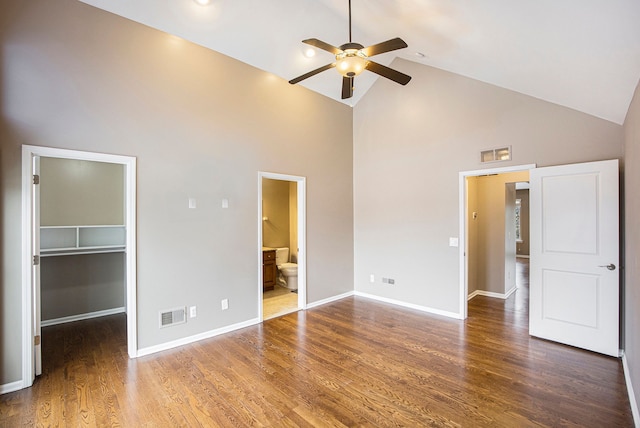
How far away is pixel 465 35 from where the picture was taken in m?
2.97

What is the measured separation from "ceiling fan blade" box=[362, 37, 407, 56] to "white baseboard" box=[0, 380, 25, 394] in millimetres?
4190

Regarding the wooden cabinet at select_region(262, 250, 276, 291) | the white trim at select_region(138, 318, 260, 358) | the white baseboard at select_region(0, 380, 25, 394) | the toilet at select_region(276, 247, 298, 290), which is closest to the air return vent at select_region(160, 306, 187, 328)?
the white trim at select_region(138, 318, 260, 358)

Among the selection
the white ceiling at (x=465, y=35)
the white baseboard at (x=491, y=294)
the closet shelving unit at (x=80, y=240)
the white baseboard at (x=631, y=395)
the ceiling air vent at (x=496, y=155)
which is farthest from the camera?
the white baseboard at (x=491, y=294)

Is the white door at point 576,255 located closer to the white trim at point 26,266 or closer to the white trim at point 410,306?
the white trim at point 410,306

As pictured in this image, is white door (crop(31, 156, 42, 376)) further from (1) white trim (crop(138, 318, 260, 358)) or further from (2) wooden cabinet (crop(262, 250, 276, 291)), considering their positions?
(2) wooden cabinet (crop(262, 250, 276, 291))

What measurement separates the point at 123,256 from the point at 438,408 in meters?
4.86

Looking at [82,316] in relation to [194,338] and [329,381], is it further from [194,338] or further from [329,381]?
[329,381]

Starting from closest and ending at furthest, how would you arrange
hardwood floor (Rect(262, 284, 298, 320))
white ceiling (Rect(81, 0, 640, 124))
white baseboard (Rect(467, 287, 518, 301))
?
white ceiling (Rect(81, 0, 640, 124)) → hardwood floor (Rect(262, 284, 298, 320)) → white baseboard (Rect(467, 287, 518, 301))

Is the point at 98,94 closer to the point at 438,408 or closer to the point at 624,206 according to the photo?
the point at 438,408

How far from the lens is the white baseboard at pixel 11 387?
254 centimetres

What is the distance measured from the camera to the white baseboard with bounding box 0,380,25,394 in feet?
8.34

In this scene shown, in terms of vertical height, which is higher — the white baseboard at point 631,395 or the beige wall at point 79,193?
the beige wall at point 79,193

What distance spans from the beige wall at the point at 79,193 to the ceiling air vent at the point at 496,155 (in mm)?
5480

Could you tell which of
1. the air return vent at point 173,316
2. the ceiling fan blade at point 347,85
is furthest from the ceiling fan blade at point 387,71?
the air return vent at point 173,316
